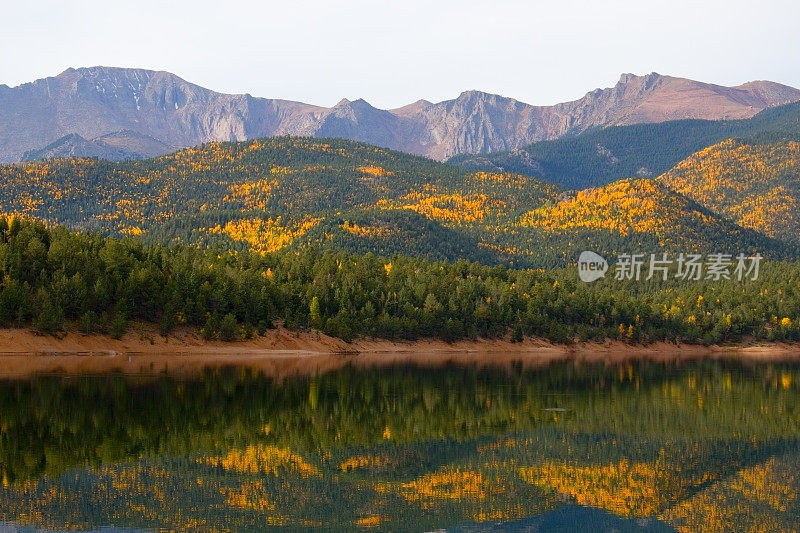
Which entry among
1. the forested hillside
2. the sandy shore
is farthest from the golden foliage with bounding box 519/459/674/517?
the forested hillside

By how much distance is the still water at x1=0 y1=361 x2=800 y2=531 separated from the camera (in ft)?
145

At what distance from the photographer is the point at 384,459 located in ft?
188

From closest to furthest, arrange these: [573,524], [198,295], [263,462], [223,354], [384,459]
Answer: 1. [573,524]
2. [263,462]
3. [384,459]
4. [223,354]
5. [198,295]

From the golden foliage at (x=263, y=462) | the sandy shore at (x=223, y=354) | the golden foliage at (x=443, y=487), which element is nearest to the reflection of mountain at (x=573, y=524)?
the golden foliage at (x=443, y=487)

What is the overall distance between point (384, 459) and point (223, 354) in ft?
318

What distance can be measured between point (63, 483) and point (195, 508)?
7.41 m

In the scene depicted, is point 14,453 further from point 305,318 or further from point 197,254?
point 197,254

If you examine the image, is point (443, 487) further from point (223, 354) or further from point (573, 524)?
point (223, 354)

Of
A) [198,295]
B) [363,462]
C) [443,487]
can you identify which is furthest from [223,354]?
[443,487]

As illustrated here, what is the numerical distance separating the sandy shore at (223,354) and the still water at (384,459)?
21.9 meters

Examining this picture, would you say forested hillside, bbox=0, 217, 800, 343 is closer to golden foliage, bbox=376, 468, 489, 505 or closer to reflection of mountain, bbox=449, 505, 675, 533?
golden foliage, bbox=376, 468, 489, 505

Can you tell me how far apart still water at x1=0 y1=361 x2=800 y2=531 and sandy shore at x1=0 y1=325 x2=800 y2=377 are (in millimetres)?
21860

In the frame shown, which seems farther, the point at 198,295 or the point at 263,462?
the point at 198,295

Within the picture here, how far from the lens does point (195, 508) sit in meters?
43.9
